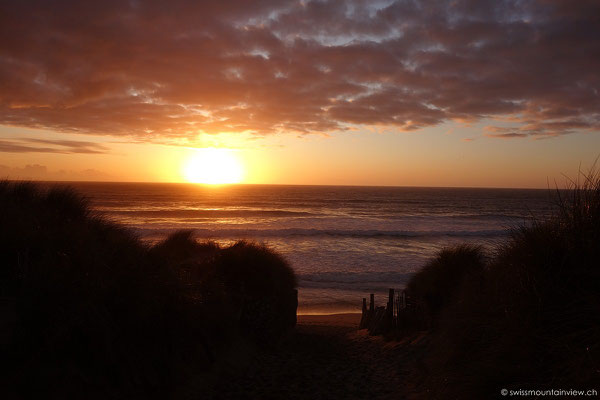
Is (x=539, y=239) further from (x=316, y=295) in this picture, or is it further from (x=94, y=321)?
(x=316, y=295)

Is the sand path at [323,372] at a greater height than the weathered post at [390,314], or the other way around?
the weathered post at [390,314]

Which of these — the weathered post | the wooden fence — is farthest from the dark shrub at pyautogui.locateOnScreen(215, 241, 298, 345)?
the weathered post

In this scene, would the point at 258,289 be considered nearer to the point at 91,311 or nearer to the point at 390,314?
the point at 390,314

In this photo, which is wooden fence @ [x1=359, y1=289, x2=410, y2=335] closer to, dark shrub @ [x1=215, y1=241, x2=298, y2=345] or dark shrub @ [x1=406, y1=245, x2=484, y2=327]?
dark shrub @ [x1=406, y1=245, x2=484, y2=327]

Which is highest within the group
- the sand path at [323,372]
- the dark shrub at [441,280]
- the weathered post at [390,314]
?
the dark shrub at [441,280]

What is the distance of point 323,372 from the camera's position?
8.56 metres

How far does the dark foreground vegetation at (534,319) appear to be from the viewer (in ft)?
14.0

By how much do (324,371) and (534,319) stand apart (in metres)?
5.09

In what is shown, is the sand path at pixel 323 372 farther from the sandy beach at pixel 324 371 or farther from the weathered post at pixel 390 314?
the weathered post at pixel 390 314

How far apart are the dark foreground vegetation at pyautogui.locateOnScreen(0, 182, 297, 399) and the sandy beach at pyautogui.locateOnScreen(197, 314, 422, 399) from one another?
75cm

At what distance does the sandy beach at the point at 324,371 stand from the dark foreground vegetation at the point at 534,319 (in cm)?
116

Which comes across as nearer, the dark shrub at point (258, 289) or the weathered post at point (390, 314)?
the dark shrub at point (258, 289)

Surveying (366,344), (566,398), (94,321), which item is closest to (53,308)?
(94,321)

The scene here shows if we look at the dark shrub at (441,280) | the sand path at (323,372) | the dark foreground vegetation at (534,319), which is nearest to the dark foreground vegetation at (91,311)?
the sand path at (323,372)
